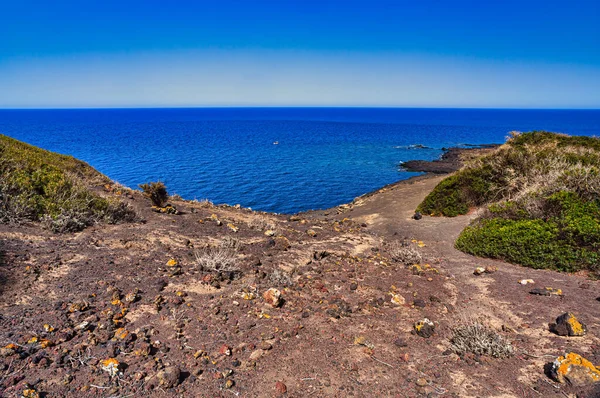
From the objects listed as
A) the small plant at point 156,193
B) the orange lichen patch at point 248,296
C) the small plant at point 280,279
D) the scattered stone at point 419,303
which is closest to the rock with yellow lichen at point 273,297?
the orange lichen patch at point 248,296

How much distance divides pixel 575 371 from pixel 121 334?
20.1ft

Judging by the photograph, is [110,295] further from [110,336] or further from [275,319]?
[275,319]

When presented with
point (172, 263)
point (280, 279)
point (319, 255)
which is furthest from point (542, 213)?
point (172, 263)

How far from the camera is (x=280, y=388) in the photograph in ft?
13.7

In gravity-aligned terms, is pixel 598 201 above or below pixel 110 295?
above

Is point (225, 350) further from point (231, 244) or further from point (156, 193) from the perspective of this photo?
point (156, 193)

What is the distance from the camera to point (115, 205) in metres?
10.5

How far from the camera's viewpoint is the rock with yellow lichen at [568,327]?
5.46 metres

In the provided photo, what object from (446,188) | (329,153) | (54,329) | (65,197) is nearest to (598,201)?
(446,188)

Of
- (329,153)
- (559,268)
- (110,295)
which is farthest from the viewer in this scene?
(329,153)

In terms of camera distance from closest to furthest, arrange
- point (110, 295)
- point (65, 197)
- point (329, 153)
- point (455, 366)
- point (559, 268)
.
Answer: point (455, 366) → point (110, 295) → point (559, 268) → point (65, 197) → point (329, 153)

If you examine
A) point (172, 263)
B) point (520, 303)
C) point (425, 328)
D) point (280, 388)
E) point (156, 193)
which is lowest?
point (520, 303)

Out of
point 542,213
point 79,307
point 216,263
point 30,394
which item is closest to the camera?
point 30,394

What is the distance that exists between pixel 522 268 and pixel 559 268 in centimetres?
86
